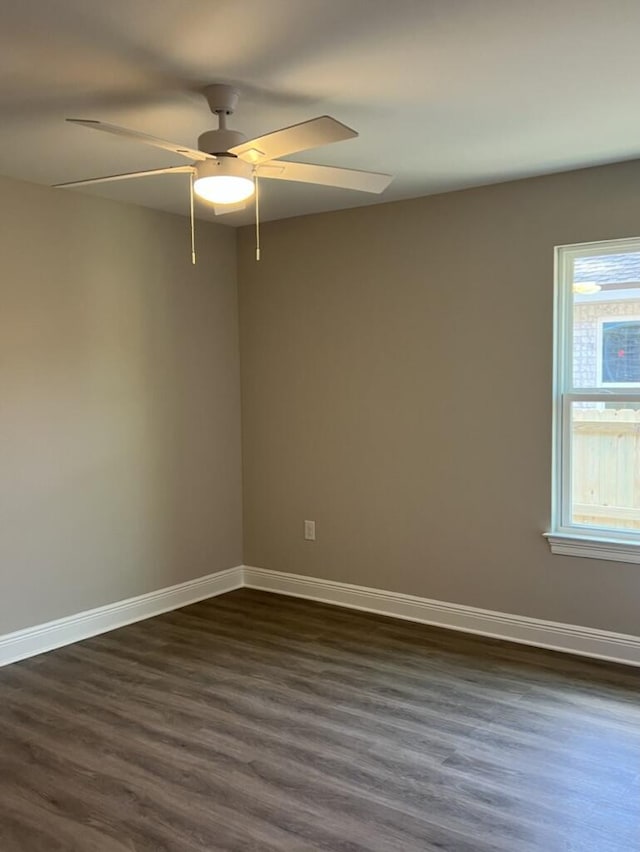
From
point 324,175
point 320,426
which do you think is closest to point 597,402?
point 320,426

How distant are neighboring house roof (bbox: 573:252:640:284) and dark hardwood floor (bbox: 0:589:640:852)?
1.85 meters

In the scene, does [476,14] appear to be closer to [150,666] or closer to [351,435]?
[351,435]

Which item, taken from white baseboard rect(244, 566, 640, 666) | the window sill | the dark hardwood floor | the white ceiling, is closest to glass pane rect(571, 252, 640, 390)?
the white ceiling

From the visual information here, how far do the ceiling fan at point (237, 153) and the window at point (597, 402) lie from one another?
4.82ft

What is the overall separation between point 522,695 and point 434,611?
37.7 inches

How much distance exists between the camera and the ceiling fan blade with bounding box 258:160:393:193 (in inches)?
101

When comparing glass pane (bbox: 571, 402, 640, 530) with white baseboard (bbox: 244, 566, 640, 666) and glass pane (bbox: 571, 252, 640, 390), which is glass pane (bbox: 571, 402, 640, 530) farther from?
white baseboard (bbox: 244, 566, 640, 666)

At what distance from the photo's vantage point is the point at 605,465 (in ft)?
12.0

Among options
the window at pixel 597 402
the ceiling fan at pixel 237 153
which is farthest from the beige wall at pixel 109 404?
the window at pixel 597 402

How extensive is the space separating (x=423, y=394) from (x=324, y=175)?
1.73m

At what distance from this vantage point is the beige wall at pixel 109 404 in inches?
145

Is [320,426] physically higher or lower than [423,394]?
lower

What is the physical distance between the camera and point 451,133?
2973mm

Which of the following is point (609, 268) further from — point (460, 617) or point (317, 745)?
point (317, 745)
